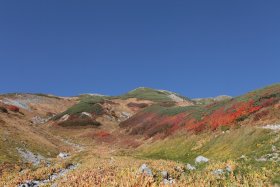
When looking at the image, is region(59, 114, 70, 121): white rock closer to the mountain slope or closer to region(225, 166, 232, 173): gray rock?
the mountain slope

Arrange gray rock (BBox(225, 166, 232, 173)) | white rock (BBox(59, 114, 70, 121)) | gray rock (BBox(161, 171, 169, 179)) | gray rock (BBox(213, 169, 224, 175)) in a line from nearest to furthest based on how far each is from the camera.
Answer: gray rock (BBox(213, 169, 224, 175)) < gray rock (BBox(225, 166, 232, 173)) < gray rock (BBox(161, 171, 169, 179)) < white rock (BBox(59, 114, 70, 121))

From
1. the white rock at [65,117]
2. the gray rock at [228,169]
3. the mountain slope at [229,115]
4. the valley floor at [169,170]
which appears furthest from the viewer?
the white rock at [65,117]

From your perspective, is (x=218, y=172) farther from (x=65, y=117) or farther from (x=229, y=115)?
(x=65, y=117)

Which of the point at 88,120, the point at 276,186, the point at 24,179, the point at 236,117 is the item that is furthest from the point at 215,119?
the point at 88,120

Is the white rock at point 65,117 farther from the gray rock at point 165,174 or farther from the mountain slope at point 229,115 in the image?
the gray rock at point 165,174

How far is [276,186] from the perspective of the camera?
48.9 feet

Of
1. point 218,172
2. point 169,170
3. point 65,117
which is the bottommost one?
point 218,172

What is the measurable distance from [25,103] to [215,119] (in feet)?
270

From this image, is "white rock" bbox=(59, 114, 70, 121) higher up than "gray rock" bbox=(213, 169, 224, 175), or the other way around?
"white rock" bbox=(59, 114, 70, 121)

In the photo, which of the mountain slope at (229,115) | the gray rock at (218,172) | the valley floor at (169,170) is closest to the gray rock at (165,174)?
the valley floor at (169,170)

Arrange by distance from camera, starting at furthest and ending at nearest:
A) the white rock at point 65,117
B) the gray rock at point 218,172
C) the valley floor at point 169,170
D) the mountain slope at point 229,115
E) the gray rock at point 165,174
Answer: the white rock at point 65,117
the mountain slope at point 229,115
the gray rock at point 165,174
the gray rock at point 218,172
the valley floor at point 169,170

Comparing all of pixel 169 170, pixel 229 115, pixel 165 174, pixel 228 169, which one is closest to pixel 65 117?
pixel 229 115

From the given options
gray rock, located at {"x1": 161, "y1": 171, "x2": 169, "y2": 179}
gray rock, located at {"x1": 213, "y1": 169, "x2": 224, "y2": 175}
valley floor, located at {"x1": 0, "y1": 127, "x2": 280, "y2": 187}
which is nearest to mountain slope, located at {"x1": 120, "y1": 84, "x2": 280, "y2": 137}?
valley floor, located at {"x1": 0, "y1": 127, "x2": 280, "y2": 187}

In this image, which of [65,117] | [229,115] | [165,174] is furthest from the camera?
[65,117]
